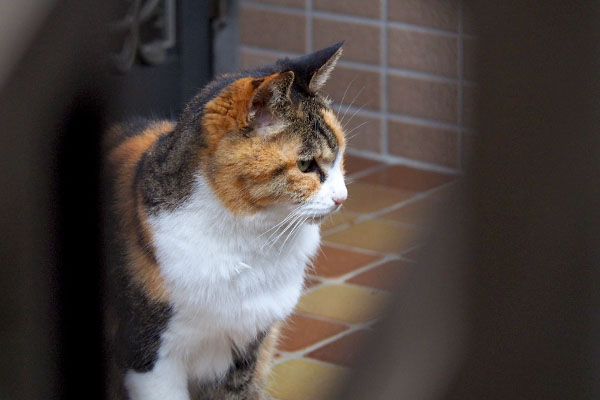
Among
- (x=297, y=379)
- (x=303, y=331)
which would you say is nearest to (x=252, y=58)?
(x=303, y=331)

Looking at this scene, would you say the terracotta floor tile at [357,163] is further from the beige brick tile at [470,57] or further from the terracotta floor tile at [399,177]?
the beige brick tile at [470,57]

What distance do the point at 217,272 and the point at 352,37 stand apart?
1.90 metres

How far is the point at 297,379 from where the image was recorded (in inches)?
83.4

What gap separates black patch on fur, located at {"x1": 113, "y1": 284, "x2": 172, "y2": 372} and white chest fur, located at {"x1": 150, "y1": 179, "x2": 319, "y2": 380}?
2cm

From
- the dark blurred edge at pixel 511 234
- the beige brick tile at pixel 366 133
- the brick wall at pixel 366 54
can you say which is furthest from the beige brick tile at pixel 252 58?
the dark blurred edge at pixel 511 234

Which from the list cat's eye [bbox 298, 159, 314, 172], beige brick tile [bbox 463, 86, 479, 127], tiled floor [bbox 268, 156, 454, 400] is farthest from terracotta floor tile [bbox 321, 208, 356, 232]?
beige brick tile [bbox 463, 86, 479, 127]

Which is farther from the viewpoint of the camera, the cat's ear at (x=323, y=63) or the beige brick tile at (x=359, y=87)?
the beige brick tile at (x=359, y=87)

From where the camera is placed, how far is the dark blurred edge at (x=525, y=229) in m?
0.36

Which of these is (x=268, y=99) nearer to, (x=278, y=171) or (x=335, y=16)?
(x=278, y=171)

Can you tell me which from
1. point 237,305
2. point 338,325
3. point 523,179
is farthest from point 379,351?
point 338,325

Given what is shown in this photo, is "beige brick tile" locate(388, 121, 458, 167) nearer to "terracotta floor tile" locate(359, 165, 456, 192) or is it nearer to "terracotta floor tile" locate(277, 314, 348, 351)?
"terracotta floor tile" locate(359, 165, 456, 192)

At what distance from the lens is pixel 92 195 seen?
2.44ft

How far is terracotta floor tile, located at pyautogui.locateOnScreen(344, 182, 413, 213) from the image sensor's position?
3021mm

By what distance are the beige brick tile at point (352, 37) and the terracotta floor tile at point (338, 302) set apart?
1.03 meters
